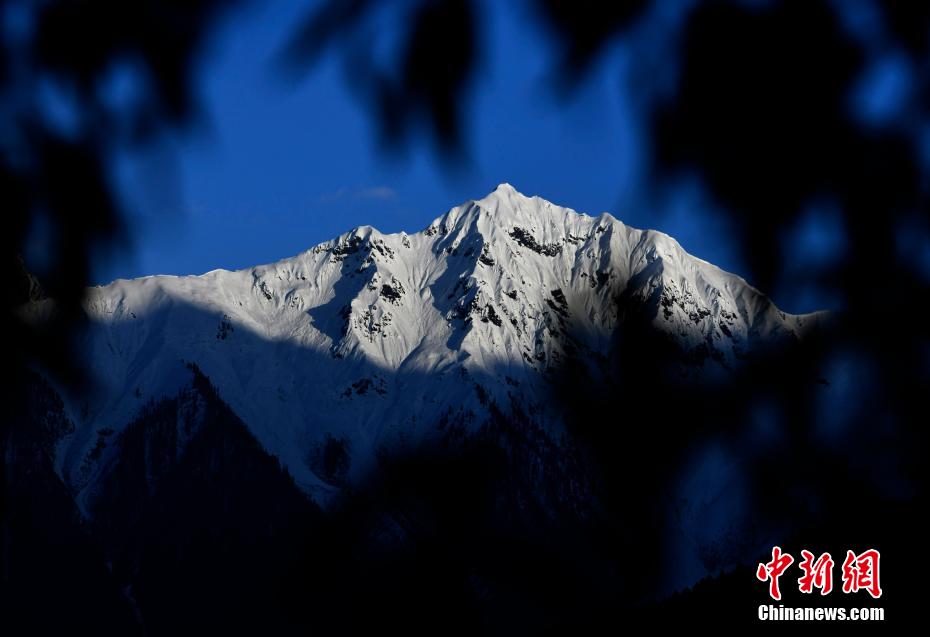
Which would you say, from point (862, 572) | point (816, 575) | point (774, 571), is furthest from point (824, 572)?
point (862, 572)

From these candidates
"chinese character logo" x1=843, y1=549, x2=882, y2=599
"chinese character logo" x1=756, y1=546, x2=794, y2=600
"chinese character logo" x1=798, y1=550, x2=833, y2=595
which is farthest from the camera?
"chinese character logo" x1=756, y1=546, x2=794, y2=600

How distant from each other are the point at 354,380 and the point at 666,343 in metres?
185

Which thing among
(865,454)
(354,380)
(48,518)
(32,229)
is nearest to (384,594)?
(865,454)

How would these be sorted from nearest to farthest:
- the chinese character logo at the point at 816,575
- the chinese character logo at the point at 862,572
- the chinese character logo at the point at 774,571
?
1. the chinese character logo at the point at 862,572
2. the chinese character logo at the point at 816,575
3. the chinese character logo at the point at 774,571

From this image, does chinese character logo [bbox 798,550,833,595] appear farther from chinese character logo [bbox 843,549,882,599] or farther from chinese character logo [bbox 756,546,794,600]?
chinese character logo [bbox 843,549,882,599]

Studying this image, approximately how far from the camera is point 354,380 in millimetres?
188625

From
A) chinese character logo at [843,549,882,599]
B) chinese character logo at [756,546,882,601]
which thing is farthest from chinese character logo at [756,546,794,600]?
chinese character logo at [843,549,882,599]

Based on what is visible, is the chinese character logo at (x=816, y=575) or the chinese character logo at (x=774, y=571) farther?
the chinese character logo at (x=774, y=571)

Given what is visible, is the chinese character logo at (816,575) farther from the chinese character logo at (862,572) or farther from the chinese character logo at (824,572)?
the chinese character logo at (862,572)

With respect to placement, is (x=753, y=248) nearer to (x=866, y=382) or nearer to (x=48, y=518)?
(x=866, y=382)

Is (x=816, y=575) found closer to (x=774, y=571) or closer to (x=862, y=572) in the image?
(x=774, y=571)

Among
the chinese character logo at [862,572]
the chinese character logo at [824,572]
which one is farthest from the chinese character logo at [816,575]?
the chinese character logo at [862,572]

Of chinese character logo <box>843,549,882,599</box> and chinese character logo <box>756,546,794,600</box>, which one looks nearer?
chinese character logo <box>843,549,882,599</box>

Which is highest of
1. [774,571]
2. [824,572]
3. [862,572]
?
[774,571]
